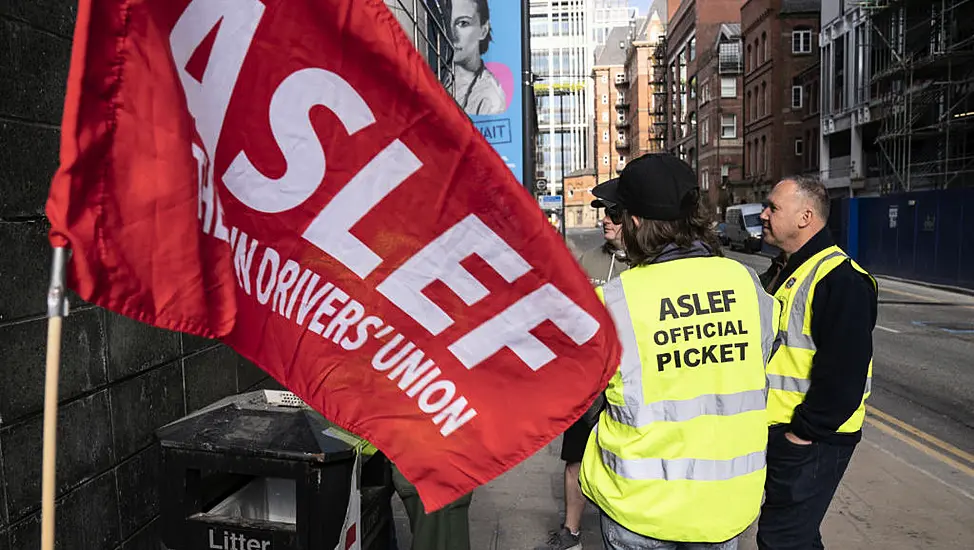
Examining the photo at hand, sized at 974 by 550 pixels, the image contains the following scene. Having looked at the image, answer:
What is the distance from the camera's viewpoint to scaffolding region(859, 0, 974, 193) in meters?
26.9

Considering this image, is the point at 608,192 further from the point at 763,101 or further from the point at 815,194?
the point at 763,101

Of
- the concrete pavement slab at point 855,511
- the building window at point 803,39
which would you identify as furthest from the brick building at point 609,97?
the concrete pavement slab at point 855,511

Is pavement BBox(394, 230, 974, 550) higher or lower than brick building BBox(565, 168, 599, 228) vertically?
lower

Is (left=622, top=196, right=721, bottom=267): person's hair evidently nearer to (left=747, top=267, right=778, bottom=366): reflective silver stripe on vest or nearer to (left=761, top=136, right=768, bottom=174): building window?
(left=747, top=267, right=778, bottom=366): reflective silver stripe on vest

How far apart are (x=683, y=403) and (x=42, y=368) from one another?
2351 millimetres

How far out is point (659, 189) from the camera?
227cm

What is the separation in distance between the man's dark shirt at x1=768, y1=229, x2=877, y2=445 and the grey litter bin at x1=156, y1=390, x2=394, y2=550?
1615 millimetres

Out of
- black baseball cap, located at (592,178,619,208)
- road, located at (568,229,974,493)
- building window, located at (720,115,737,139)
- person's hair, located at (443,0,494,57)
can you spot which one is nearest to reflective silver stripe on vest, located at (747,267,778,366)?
black baseball cap, located at (592,178,619,208)

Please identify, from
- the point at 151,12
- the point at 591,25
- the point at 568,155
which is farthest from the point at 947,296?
the point at 591,25

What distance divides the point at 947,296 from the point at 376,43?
64.0 feet

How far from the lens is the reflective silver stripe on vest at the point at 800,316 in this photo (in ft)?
9.43

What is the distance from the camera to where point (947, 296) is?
58.0 feet

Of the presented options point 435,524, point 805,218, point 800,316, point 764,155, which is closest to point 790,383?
point 800,316

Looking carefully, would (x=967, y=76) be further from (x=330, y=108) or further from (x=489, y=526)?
(x=330, y=108)
